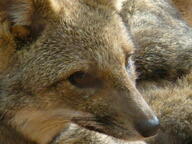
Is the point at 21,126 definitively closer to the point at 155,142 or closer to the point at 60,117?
the point at 60,117

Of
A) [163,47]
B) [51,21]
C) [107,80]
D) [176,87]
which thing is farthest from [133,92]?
[163,47]

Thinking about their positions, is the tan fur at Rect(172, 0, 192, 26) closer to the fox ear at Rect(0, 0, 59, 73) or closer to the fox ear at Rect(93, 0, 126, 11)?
the fox ear at Rect(93, 0, 126, 11)

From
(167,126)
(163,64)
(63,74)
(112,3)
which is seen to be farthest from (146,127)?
(163,64)

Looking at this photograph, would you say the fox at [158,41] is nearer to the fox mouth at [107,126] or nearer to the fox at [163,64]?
the fox at [163,64]

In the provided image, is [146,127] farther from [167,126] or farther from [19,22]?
[19,22]

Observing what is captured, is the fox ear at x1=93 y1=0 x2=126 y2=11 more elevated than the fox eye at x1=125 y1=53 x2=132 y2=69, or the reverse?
the fox ear at x1=93 y1=0 x2=126 y2=11

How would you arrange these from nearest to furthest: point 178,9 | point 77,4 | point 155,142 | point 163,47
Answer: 1. point 77,4
2. point 155,142
3. point 163,47
4. point 178,9

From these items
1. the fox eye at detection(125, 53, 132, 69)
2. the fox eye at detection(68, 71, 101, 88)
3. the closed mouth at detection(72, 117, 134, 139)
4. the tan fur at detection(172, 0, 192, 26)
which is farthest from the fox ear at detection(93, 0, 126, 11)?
the tan fur at detection(172, 0, 192, 26)
